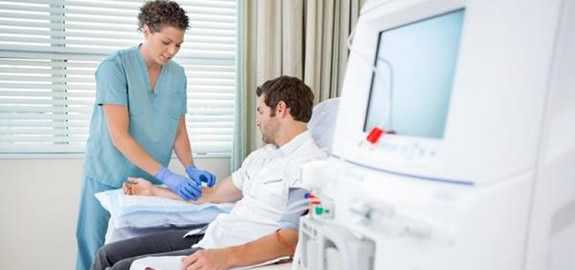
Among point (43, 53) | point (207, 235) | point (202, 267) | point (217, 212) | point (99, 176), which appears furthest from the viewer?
point (43, 53)

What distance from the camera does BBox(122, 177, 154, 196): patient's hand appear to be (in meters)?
1.87

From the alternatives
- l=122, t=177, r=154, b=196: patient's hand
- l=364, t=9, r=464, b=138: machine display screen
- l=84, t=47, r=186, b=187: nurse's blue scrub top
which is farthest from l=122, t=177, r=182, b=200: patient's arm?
l=364, t=9, r=464, b=138: machine display screen

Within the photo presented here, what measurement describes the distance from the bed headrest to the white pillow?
1.41ft

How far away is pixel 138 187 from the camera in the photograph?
1.89 meters

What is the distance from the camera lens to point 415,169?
63 centimetres

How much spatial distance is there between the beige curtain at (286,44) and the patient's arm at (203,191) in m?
0.50

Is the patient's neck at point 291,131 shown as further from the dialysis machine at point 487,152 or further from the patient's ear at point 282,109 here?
the dialysis machine at point 487,152

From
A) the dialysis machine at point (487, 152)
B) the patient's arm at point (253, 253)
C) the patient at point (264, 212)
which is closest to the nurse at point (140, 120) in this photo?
the patient at point (264, 212)

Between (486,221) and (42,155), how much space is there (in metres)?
2.32

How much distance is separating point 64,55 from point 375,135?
2090 mm

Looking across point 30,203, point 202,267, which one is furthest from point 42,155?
point 202,267

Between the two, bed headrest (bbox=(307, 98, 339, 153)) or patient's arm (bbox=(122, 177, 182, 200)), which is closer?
bed headrest (bbox=(307, 98, 339, 153))

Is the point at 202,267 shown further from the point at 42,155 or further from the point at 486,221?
the point at 42,155

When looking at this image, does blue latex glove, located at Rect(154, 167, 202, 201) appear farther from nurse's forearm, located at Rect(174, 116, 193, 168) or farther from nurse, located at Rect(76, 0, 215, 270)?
nurse's forearm, located at Rect(174, 116, 193, 168)
